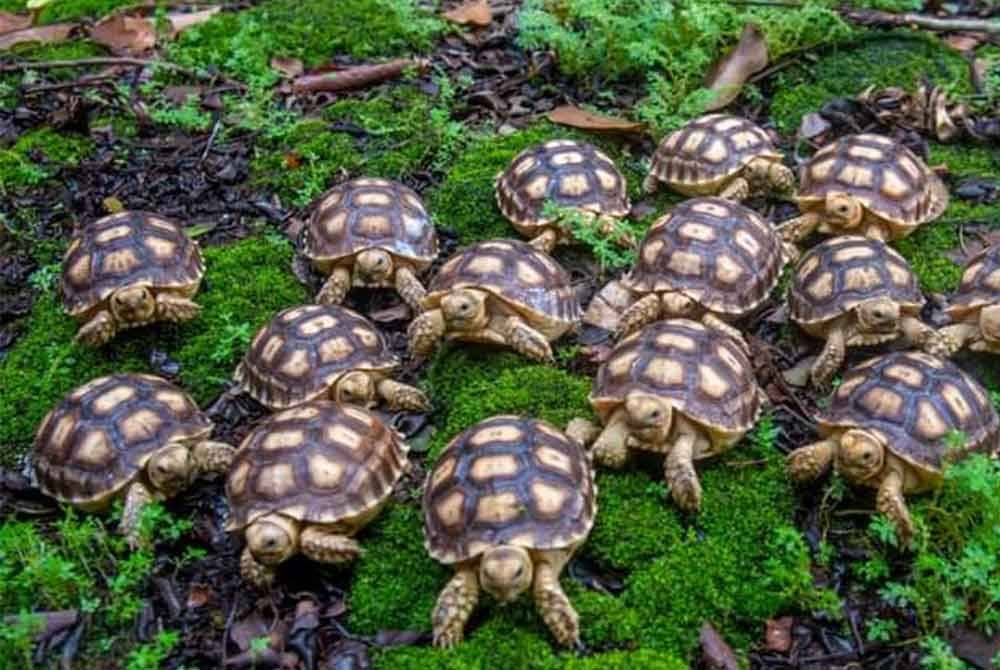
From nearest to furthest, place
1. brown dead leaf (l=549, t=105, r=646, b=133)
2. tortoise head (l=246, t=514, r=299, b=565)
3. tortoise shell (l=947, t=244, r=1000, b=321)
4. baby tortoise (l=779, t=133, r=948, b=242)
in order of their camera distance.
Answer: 1. tortoise head (l=246, t=514, r=299, b=565)
2. tortoise shell (l=947, t=244, r=1000, b=321)
3. baby tortoise (l=779, t=133, r=948, b=242)
4. brown dead leaf (l=549, t=105, r=646, b=133)

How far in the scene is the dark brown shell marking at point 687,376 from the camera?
15.8 feet

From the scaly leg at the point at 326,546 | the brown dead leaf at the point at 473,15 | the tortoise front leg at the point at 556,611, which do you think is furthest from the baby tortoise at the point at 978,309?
the brown dead leaf at the point at 473,15

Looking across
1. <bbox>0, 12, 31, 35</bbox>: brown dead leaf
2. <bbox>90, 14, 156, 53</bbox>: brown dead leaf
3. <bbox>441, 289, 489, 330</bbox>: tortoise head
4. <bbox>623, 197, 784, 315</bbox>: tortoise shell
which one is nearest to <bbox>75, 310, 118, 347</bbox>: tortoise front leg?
<bbox>441, 289, 489, 330</bbox>: tortoise head

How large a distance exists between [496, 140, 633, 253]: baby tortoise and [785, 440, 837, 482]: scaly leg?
1969 millimetres

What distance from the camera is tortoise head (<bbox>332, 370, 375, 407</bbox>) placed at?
5.38 metres

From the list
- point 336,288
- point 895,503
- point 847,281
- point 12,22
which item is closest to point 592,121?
point 336,288

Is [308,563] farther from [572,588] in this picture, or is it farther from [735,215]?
[735,215]

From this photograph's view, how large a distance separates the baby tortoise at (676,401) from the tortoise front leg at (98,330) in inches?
110

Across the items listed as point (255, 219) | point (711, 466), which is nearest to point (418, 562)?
point (711, 466)

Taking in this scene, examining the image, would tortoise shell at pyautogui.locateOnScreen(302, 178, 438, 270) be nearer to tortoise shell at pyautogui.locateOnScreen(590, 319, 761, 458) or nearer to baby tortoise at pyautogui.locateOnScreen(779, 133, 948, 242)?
tortoise shell at pyautogui.locateOnScreen(590, 319, 761, 458)

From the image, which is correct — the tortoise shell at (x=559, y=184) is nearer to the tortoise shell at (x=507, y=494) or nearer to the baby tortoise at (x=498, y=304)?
the baby tortoise at (x=498, y=304)

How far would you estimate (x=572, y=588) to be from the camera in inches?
177

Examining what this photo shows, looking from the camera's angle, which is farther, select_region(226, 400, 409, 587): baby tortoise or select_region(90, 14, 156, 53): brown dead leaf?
select_region(90, 14, 156, 53): brown dead leaf

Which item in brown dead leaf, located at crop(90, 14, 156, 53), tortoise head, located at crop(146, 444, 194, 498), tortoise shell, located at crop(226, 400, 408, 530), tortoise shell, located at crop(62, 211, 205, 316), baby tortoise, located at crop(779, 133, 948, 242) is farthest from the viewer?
brown dead leaf, located at crop(90, 14, 156, 53)
